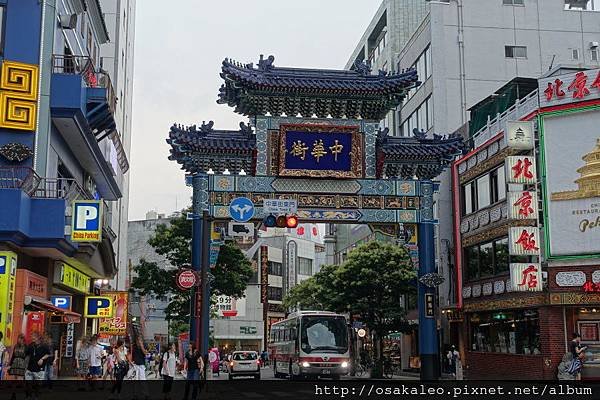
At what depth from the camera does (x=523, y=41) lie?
52.7 m

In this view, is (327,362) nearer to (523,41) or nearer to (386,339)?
(386,339)

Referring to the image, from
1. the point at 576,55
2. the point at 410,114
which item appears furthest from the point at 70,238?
the point at 576,55

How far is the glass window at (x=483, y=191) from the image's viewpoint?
3634 cm

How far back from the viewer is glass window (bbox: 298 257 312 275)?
97.9 metres

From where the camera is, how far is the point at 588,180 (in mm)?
30953

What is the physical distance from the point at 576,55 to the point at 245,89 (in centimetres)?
3139

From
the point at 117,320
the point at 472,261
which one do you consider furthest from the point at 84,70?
the point at 472,261

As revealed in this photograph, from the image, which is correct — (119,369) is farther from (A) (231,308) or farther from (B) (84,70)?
(A) (231,308)

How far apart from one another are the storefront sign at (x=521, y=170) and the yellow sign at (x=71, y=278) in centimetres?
1829

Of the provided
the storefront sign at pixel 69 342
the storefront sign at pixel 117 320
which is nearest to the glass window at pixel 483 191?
the storefront sign at pixel 117 320

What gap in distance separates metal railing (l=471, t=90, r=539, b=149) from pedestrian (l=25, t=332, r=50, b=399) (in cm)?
2222

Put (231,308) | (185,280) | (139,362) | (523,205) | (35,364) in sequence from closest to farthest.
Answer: (35,364), (139,362), (185,280), (523,205), (231,308)

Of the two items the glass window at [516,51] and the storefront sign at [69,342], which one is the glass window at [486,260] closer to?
the storefront sign at [69,342]

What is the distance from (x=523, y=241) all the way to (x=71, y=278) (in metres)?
18.6
